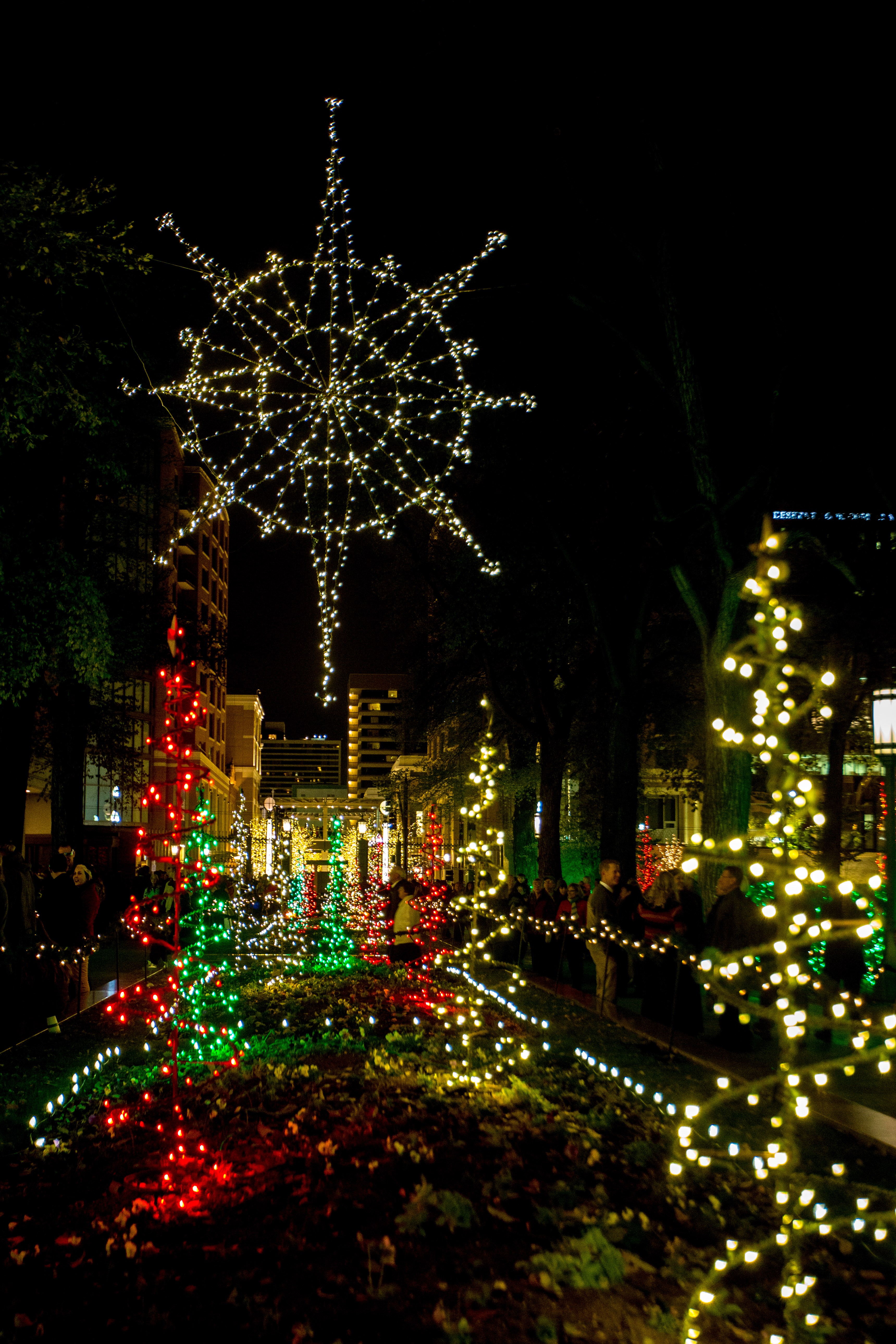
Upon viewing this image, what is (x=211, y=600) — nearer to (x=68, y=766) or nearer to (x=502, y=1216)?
(x=68, y=766)

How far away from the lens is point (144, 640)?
25.0m

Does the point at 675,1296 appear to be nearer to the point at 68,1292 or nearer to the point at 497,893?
the point at 68,1292

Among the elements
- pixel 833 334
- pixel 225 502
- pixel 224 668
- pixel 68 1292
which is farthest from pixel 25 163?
pixel 224 668

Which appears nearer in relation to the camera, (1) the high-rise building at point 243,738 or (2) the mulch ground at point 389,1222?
(2) the mulch ground at point 389,1222

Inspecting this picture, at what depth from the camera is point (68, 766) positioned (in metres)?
25.4

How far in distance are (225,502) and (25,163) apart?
573 cm

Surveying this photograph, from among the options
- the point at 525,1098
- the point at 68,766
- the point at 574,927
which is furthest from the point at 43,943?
the point at 68,766

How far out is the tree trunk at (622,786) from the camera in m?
19.5

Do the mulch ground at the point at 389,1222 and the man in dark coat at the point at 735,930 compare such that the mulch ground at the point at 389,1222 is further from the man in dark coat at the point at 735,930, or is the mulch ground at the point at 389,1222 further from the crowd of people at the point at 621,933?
the man in dark coat at the point at 735,930

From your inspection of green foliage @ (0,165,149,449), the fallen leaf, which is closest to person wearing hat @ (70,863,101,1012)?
green foliage @ (0,165,149,449)

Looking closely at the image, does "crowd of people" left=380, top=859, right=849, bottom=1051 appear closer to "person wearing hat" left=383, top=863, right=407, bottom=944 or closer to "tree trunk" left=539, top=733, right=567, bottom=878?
"person wearing hat" left=383, top=863, right=407, bottom=944

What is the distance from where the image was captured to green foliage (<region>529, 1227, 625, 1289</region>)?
4898mm

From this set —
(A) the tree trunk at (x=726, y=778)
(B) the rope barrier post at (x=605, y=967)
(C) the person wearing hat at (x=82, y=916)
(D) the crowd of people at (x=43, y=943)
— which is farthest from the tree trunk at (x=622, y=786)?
(D) the crowd of people at (x=43, y=943)

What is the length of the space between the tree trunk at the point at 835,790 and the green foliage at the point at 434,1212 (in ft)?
63.1
